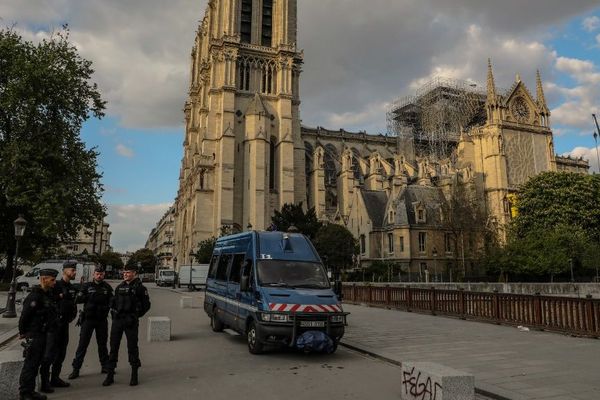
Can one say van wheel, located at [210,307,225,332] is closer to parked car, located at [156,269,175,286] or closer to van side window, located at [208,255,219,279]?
van side window, located at [208,255,219,279]

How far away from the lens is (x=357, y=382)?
25.4 feet

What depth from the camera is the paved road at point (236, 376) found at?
6934 millimetres

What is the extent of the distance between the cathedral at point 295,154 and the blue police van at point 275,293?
3575cm

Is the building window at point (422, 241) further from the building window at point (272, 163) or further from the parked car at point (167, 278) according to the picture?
the parked car at point (167, 278)

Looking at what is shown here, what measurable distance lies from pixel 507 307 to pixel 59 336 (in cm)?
1305

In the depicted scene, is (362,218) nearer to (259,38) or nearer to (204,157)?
(204,157)

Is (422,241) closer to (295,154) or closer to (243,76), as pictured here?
(295,154)

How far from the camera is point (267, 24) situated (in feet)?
215

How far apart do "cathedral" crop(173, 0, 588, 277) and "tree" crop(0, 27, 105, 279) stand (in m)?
25.5

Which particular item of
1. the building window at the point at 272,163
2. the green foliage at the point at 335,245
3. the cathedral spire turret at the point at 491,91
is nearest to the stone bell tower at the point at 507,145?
the cathedral spire turret at the point at 491,91

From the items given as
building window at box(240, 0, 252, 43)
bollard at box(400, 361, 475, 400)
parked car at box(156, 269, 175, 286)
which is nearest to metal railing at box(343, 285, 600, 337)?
bollard at box(400, 361, 475, 400)

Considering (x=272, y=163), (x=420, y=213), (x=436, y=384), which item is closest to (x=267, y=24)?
(x=272, y=163)

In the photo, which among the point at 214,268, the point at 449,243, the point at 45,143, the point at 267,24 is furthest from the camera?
the point at 267,24

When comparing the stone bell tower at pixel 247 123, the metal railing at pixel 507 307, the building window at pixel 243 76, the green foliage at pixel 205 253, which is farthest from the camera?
the building window at pixel 243 76
